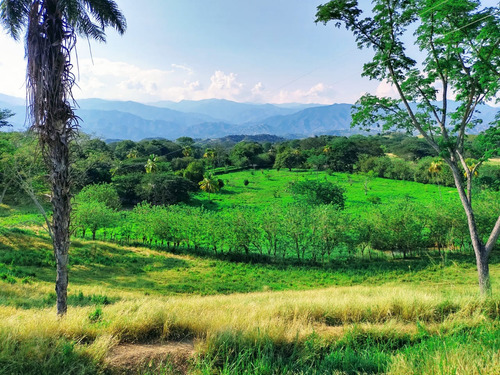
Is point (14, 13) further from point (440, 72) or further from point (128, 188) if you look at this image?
point (128, 188)

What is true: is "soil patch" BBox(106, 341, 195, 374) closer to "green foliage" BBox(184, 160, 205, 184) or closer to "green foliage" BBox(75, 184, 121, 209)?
"green foliage" BBox(75, 184, 121, 209)

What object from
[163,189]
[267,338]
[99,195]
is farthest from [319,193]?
[267,338]

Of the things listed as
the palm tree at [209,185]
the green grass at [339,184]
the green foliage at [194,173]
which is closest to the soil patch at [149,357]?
the green grass at [339,184]

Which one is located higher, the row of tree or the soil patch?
the soil patch

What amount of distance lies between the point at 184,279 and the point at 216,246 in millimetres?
9883

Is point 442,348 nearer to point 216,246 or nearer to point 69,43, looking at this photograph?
point 69,43

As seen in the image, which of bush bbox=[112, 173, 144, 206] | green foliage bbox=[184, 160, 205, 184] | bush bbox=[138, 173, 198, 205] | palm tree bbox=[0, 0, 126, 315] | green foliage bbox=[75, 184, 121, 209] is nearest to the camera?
palm tree bbox=[0, 0, 126, 315]

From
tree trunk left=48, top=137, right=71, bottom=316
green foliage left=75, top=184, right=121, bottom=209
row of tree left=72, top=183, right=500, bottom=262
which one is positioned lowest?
row of tree left=72, top=183, right=500, bottom=262

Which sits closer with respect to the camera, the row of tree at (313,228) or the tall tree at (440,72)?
the tall tree at (440,72)

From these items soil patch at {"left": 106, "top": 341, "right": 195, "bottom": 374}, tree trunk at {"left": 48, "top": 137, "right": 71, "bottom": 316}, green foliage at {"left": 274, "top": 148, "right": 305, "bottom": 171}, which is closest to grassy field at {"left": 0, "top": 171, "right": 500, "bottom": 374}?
soil patch at {"left": 106, "top": 341, "right": 195, "bottom": 374}

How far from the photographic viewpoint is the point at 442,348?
156 inches

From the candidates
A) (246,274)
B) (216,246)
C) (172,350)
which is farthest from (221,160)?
(172,350)

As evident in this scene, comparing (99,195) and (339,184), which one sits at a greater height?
(339,184)

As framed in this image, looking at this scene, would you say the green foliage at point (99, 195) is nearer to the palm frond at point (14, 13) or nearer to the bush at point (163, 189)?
the bush at point (163, 189)
